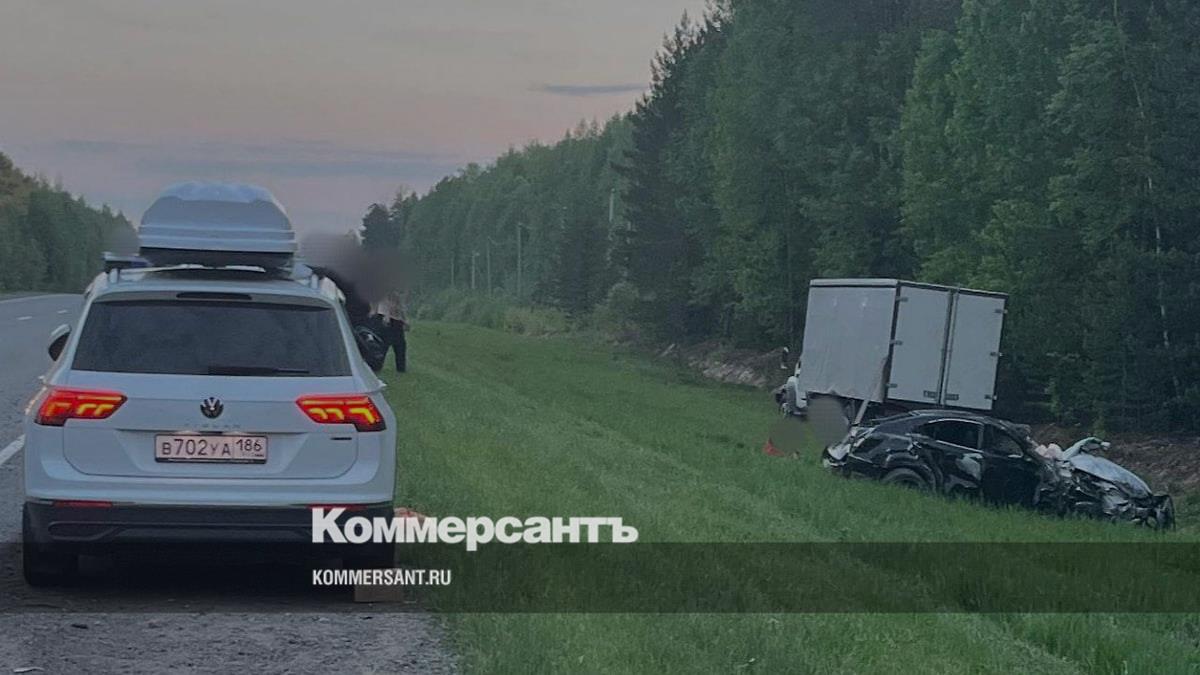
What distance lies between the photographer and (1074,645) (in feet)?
30.3

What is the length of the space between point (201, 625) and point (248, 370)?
1.24 m

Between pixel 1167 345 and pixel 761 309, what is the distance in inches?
920

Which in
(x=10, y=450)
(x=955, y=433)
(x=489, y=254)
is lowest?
(x=489, y=254)

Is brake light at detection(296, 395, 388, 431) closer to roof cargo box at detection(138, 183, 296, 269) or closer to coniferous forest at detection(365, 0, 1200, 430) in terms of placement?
roof cargo box at detection(138, 183, 296, 269)

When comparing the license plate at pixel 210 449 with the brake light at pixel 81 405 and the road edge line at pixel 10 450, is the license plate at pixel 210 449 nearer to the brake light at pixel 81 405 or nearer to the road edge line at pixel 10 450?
the brake light at pixel 81 405

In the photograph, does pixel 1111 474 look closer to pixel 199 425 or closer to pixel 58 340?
pixel 58 340

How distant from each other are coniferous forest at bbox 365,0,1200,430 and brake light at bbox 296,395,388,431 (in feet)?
23.7

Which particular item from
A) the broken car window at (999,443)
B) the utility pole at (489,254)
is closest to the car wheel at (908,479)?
the broken car window at (999,443)

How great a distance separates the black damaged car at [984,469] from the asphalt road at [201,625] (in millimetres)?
12194

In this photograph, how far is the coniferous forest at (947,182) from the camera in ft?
105

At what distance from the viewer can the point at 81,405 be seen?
7266mm

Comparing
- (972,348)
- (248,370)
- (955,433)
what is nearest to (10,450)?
(248,370)

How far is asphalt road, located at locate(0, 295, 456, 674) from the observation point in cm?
654

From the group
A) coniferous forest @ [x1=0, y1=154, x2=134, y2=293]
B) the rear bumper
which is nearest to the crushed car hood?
the rear bumper
